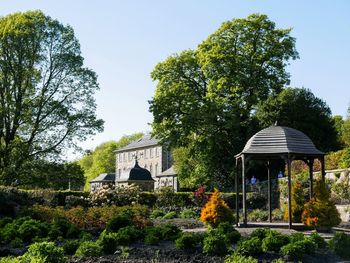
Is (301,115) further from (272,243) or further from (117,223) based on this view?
(272,243)

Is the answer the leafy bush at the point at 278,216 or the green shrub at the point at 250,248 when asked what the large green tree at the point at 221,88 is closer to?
the leafy bush at the point at 278,216

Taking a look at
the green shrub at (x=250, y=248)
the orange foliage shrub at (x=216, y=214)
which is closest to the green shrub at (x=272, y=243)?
the green shrub at (x=250, y=248)

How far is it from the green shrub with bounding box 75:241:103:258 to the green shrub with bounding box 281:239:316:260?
3.53 metres

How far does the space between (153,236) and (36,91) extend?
25.6 meters

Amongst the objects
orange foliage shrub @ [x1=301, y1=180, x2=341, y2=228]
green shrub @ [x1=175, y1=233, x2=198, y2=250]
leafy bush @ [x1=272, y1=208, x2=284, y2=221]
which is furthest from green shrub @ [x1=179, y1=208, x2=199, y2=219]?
green shrub @ [x1=175, y1=233, x2=198, y2=250]

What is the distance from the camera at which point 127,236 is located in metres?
10.9

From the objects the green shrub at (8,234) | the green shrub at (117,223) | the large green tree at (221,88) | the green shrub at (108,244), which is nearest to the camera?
the green shrub at (108,244)

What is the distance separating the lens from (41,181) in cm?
3384

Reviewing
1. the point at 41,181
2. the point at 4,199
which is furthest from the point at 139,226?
the point at 41,181

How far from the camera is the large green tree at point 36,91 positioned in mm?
33281

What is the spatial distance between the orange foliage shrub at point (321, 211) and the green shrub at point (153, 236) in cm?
566

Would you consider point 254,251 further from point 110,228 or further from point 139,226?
point 139,226

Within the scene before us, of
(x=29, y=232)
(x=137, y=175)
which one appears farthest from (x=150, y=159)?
(x=29, y=232)

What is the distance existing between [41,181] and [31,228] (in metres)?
21.8
